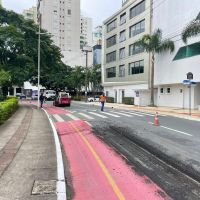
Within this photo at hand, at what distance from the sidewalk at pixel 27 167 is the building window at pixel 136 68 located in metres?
39.6

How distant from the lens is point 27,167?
9148 millimetres

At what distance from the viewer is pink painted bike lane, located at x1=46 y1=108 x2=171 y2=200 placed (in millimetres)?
6744

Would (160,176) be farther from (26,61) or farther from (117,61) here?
(117,61)

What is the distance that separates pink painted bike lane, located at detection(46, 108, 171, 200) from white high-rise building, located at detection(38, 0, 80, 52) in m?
131

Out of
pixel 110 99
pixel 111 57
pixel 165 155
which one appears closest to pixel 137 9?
pixel 111 57

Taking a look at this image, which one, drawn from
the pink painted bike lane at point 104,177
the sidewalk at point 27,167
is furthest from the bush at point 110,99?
the pink painted bike lane at point 104,177

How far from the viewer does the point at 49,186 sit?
290 inches

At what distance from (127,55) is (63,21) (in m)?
87.7

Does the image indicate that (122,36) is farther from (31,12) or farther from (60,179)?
(31,12)

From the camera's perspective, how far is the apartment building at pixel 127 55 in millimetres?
51344

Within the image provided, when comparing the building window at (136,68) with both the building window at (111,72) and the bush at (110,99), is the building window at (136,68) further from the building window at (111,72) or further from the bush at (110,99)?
the building window at (111,72)

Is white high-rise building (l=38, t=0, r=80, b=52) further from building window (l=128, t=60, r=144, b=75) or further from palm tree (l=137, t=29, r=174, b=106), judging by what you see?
palm tree (l=137, t=29, r=174, b=106)

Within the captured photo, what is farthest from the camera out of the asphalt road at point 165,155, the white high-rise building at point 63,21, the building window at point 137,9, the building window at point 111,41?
the white high-rise building at point 63,21

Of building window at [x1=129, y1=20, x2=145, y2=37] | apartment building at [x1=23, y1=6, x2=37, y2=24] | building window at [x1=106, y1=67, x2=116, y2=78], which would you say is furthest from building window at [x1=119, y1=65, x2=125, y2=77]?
apartment building at [x1=23, y1=6, x2=37, y2=24]
